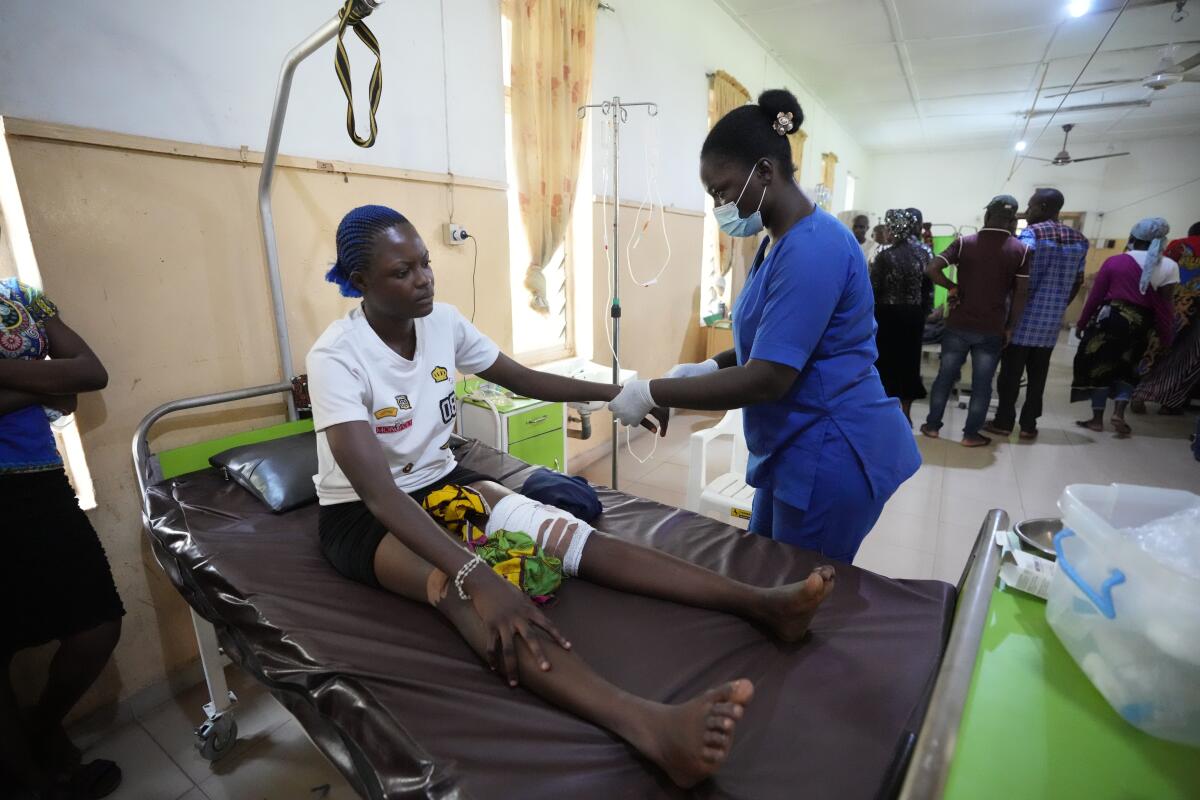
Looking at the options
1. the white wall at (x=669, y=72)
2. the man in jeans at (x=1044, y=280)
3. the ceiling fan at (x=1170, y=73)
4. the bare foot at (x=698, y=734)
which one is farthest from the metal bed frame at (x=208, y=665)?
the ceiling fan at (x=1170, y=73)

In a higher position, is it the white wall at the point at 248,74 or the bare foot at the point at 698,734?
the white wall at the point at 248,74

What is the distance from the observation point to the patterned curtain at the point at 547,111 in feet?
8.90

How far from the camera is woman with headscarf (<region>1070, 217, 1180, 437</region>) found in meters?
3.93

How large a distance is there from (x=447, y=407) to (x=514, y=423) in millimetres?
827

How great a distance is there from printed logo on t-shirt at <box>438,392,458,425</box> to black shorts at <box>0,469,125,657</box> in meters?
0.97

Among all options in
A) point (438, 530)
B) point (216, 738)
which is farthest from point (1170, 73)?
point (216, 738)

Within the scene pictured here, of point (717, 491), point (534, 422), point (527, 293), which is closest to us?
point (717, 491)

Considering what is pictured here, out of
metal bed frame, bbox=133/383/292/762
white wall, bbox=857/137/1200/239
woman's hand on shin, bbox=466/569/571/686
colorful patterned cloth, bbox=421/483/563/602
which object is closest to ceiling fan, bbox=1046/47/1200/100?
white wall, bbox=857/137/1200/239

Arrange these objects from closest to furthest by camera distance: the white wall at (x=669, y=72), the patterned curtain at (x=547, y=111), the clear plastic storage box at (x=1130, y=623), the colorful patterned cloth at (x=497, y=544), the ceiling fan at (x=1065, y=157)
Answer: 1. the clear plastic storage box at (x=1130, y=623)
2. the colorful patterned cloth at (x=497, y=544)
3. the patterned curtain at (x=547, y=111)
4. the white wall at (x=669, y=72)
5. the ceiling fan at (x=1065, y=157)

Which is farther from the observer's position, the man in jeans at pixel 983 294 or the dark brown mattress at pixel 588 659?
the man in jeans at pixel 983 294

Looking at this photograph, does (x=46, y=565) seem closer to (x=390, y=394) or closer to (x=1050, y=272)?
(x=390, y=394)

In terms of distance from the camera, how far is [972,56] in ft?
16.6

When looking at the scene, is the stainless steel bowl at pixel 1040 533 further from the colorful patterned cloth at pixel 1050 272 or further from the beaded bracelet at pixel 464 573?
the colorful patterned cloth at pixel 1050 272

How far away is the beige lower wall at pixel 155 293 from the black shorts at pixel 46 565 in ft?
0.75
